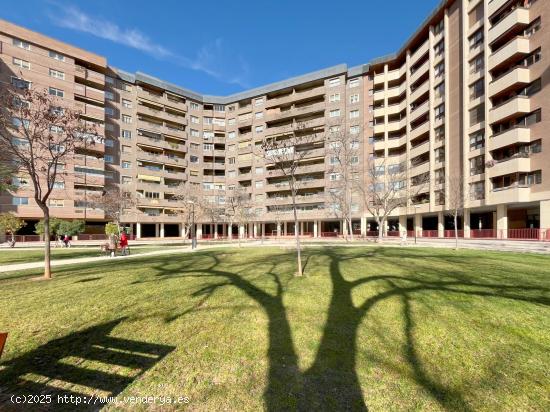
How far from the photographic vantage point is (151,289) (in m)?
7.75

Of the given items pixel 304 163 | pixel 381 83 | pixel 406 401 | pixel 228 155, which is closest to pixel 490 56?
pixel 381 83

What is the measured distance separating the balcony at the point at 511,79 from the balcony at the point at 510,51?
1.69 metres

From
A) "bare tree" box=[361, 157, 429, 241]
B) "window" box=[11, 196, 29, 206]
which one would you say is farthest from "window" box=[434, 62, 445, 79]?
"window" box=[11, 196, 29, 206]

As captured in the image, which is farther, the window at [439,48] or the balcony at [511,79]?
the window at [439,48]

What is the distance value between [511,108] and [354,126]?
2681cm

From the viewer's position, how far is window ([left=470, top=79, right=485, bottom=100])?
33.7m

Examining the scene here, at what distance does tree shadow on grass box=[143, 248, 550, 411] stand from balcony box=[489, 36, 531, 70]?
3372 centimetres

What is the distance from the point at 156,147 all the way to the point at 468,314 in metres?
62.2

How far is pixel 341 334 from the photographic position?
4777 mm

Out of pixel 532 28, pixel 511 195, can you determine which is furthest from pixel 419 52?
pixel 511 195

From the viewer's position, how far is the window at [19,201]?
4241cm

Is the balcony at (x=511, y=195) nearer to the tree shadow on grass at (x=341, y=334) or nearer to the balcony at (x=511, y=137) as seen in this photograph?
the balcony at (x=511, y=137)

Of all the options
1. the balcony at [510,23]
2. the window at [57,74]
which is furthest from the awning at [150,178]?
the balcony at [510,23]

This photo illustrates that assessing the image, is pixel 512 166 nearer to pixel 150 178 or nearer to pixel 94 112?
pixel 150 178
